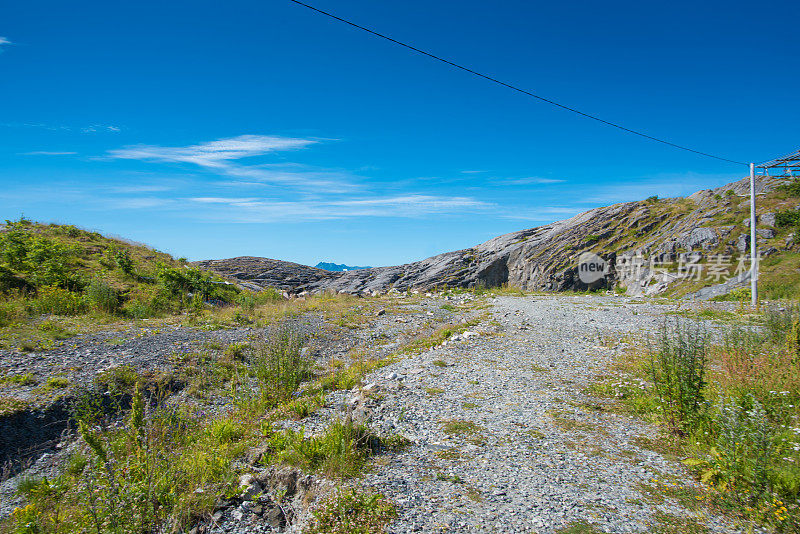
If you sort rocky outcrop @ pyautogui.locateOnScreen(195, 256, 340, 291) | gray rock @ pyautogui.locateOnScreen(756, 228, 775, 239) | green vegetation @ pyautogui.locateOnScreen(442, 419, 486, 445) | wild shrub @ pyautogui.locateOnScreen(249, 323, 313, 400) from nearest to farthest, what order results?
green vegetation @ pyautogui.locateOnScreen(442, 419, 486, 445), wild shrub @ pyautogui.locateOnScreen(249, 323, 313, 400), gray rock @ pyautogui.locateOnScreen(756, 228, 775, 239), rocky outcrop @ pyautogui.locateOnScreen(195, 256, 340, 291)

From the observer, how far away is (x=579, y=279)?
35.7 meters

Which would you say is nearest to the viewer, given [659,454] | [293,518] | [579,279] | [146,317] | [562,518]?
[562,518]

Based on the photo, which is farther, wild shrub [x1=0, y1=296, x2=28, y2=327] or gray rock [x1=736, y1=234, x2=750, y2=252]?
gray rock [x1=736, y1=234, x2=750, y2=252]

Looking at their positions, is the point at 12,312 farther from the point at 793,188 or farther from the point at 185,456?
the point at 793,188

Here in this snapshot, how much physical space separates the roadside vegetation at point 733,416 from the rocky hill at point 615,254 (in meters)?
19.2

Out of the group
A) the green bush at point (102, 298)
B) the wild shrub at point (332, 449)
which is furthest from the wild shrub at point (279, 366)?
the green bush at point (102, 298)

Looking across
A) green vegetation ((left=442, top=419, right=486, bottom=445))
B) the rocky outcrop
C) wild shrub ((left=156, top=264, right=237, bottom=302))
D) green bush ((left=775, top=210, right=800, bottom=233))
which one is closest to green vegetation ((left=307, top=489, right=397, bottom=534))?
green vegetation ((left=442, top=419, right=486, bottom=445))

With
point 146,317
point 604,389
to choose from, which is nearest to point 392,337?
→ point 604,389

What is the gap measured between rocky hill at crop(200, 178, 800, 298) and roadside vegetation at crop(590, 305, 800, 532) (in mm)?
19223

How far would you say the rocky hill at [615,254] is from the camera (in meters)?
25.9

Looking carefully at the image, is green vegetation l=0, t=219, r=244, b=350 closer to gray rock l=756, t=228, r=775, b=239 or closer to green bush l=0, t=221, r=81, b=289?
green bush l=0, t=221, r=81, b=289

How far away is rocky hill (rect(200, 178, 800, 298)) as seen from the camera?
25891 mm

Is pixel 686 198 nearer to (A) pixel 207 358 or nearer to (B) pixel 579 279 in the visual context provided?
(B) pixel 579 279

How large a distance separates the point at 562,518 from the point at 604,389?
16.0ft
